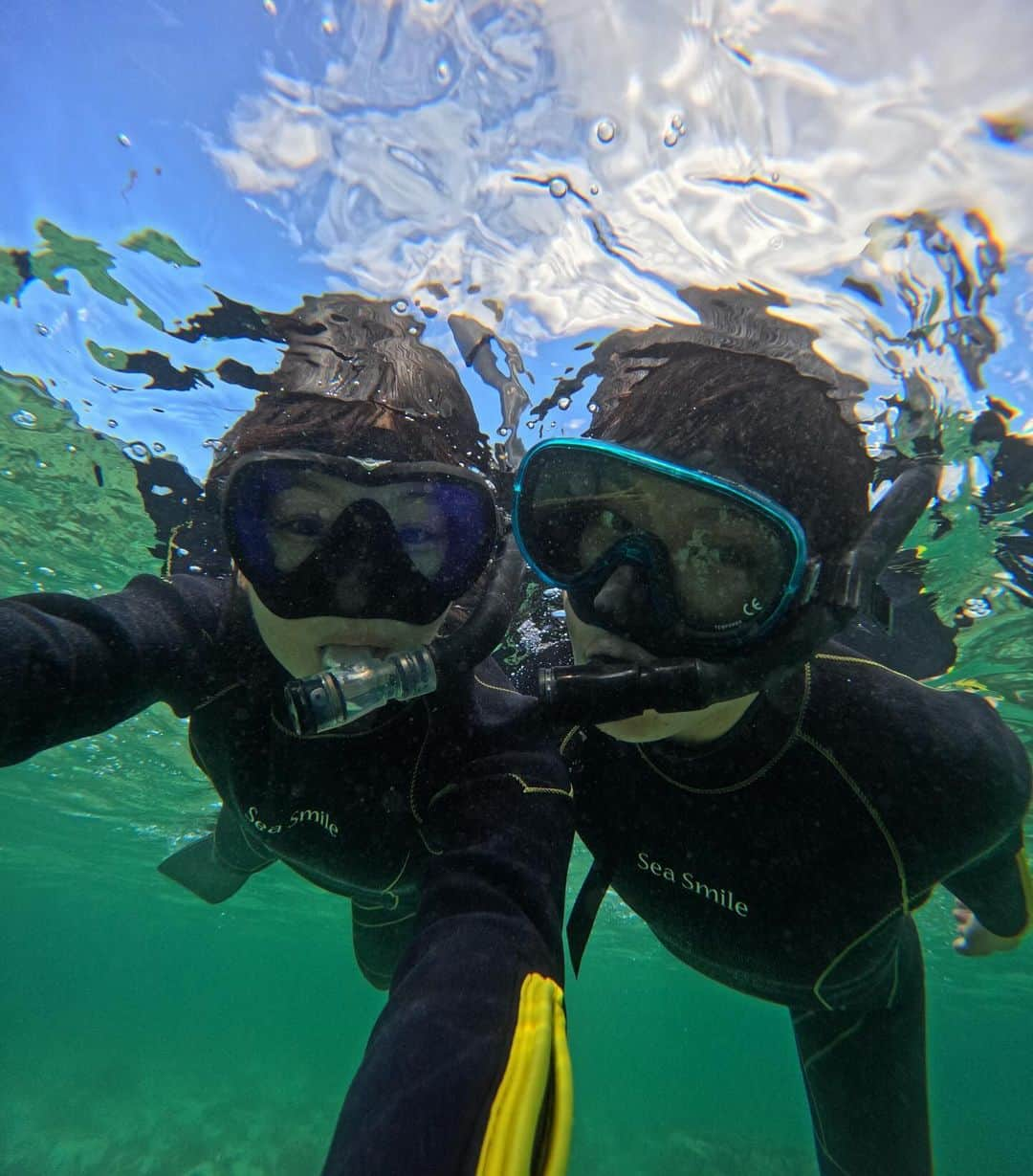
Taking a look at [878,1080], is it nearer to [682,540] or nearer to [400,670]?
[682,540]

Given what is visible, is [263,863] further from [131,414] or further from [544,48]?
Answer: [544,48]

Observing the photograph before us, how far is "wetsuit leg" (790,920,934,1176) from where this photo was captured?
4.75 metres

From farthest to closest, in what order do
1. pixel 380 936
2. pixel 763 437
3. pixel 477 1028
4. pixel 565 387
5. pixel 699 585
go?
pixel 380 936
pixel 565 387
pixel 763 437
pixel 699 585
pixel 477 1028

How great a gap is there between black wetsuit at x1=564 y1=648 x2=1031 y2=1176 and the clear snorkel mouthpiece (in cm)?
144

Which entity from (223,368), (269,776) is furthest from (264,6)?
(269,776)

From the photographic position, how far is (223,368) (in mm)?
5871

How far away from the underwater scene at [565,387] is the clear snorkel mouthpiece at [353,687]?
111 mm

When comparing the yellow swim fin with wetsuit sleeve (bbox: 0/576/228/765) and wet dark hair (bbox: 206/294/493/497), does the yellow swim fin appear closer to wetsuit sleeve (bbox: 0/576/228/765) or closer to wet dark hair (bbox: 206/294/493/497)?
wetsuit sleeve (bbox: 0/576/228/765)

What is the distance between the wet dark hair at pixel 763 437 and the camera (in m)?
3.20

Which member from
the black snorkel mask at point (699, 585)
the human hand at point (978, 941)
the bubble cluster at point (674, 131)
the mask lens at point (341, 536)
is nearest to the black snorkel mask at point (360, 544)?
the mask lens at point (341, 536)

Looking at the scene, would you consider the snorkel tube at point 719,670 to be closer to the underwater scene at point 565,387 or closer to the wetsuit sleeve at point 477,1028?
the underwater scene at point 565,387

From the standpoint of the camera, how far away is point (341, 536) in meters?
3.53

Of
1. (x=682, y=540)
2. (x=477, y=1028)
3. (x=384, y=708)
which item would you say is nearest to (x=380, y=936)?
(x=384, y=708)

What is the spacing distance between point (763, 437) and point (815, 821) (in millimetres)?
2056
